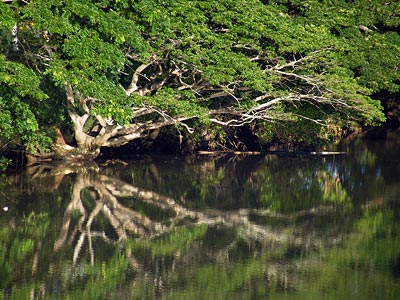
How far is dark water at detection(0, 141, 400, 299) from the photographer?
36.2 ft

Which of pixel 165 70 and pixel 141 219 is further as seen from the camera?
pixel 165 70

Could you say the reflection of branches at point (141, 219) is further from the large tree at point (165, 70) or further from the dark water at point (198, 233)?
the large tree at point (165, 70)

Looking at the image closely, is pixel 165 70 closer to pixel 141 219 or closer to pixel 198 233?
pixel 141 219

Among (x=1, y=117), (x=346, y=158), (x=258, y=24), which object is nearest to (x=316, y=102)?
(x=346, y=158)

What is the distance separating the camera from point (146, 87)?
82.2 ft

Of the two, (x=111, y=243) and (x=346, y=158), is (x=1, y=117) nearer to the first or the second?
(x=111, y=243)

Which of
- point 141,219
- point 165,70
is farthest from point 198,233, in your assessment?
point 165,70

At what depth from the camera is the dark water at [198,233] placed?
1105 cm

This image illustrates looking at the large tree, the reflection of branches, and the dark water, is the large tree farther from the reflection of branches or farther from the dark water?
the reflection of branches

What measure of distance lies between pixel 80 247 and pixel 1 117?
6029 millimetres

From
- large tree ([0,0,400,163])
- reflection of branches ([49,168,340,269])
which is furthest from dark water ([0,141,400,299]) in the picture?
large tree ([0,0,400,163])

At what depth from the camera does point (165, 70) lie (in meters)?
25.5

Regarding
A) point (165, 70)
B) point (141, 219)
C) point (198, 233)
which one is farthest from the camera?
point (165, 70)

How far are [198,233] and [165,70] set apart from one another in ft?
38.1
